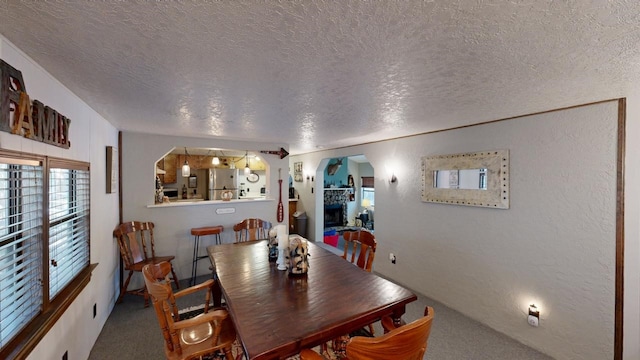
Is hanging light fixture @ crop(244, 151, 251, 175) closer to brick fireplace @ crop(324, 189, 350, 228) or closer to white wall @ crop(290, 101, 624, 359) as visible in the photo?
brick fireplace @ crop(324, 189, 350, 228)

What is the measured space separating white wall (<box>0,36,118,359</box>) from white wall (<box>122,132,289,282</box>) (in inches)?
11.2

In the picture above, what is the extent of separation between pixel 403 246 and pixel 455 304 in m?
0.98

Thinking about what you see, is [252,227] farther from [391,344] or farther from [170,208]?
[391,344]

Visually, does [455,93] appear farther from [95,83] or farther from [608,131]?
[95,83]

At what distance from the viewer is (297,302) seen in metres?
1.56

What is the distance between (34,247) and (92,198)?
1031 mm

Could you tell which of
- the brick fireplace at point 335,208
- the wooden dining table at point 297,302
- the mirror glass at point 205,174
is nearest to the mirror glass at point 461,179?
the wooden dining table at point 297,302

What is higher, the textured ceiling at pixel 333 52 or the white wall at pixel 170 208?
the textured ceiling at pixel 333 52

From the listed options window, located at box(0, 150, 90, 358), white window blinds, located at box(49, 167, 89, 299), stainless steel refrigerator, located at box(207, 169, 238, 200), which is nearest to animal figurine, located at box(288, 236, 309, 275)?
window, located at box(0, 150, 90, 358)

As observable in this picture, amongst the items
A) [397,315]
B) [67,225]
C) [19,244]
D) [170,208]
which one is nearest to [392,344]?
[397,315]

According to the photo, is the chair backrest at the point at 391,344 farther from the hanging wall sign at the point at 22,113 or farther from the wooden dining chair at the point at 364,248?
the hanging wall sign at the point at 22,113

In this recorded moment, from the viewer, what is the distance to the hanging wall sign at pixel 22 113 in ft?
3.54

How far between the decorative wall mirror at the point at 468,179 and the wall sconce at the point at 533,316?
1.00m

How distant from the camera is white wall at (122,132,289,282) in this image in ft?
11.4
